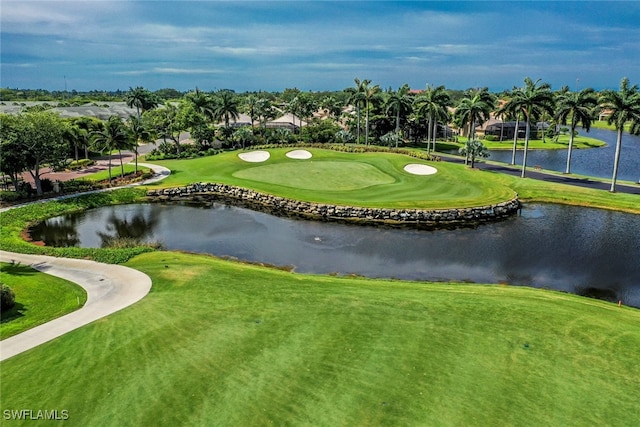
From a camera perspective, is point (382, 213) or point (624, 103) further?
point (624, 103)

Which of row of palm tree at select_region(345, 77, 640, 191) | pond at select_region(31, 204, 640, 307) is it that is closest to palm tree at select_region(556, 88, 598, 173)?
row of palm tree at select_region(345, 77, 640, 191)

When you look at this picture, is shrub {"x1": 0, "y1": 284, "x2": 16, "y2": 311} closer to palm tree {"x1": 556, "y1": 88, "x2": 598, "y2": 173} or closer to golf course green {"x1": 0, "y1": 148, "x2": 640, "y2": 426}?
golf course green {"x1": 0, "y1": 148, "x2": 640, "y2": 426}

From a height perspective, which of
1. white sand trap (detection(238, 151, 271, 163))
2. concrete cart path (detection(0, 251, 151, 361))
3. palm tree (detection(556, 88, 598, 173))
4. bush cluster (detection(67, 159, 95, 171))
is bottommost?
concrete cart path (detection(0, 251, 151, 361))

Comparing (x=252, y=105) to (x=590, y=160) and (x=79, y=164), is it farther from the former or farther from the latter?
(x=590, y=160)

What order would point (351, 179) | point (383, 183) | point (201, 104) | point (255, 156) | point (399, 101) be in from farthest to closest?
point (201, 104) → point (399, 101) → point (255, 156) → point (351, 179) → point (383, 183)

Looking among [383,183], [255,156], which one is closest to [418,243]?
[383,183]

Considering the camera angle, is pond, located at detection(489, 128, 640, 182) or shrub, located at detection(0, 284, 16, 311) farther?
pond, located at detection(489, 128, 640, 182)
